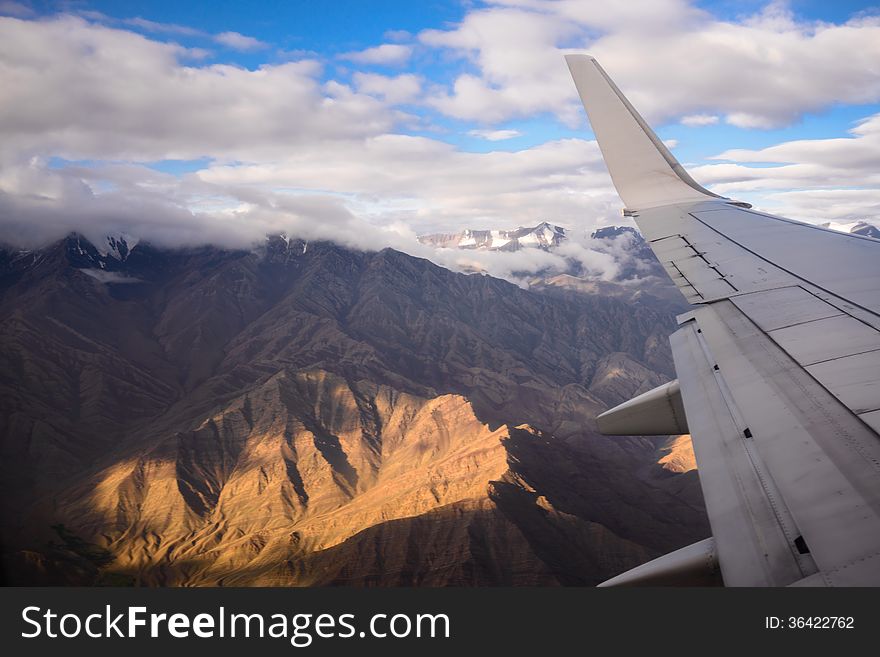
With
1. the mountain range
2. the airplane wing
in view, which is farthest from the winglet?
the mountain range

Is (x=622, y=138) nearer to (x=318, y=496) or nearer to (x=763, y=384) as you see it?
(x=763, y=384)

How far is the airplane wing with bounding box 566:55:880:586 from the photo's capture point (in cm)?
338

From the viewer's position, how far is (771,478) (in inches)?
155

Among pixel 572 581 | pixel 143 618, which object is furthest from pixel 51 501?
pixel 143 618

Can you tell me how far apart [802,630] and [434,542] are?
309 feet

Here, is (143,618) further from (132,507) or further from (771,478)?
(132,507)

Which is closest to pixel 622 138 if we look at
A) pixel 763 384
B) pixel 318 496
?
pixel 763 384

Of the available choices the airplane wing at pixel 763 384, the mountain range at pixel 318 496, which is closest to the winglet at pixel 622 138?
the airplane wing at pixel 763 384

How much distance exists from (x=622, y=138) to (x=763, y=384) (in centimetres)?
604

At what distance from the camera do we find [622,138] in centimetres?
991

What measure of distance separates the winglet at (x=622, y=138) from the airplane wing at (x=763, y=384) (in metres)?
0.03

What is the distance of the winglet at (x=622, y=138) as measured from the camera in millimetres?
9820

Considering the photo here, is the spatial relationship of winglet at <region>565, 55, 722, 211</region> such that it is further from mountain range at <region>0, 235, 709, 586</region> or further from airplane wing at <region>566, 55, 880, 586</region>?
mountain range at <region>0, 235, 709, 586</region>

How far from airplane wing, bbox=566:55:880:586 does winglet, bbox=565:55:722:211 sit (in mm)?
26
